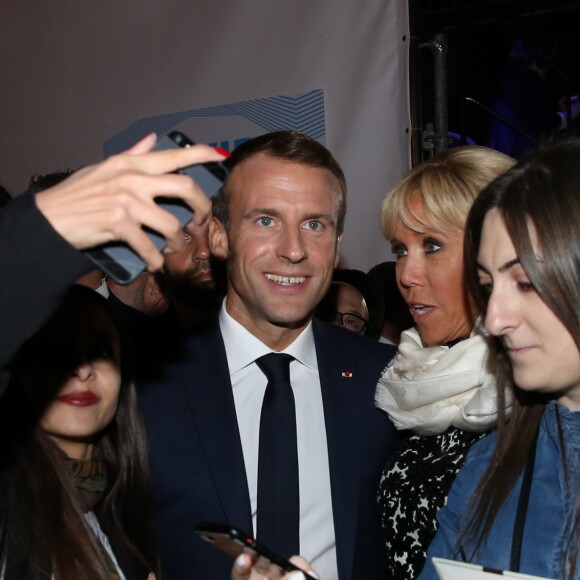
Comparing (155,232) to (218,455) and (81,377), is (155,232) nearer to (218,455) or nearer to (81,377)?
(81,377)

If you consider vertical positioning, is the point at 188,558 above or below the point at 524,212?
below

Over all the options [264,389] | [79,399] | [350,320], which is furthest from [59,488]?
[350,320]

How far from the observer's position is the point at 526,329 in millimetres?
1879

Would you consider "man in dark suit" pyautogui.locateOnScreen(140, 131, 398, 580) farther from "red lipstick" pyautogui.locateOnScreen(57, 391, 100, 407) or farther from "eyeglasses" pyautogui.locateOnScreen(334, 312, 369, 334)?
"eyeglasses" pyautogui.locateOnScreen(334, 312, 369, 334)

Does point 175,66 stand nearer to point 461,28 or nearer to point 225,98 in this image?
point 225,98

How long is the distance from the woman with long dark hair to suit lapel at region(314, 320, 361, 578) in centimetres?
51

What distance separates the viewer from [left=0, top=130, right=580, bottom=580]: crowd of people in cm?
175

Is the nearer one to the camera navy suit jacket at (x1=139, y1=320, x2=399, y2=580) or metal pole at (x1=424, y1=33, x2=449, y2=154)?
navy suit jacket at (x1=139, y1=320, x2=399, y2=580)

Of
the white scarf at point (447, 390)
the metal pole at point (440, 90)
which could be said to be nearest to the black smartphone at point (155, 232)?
the white scarf at point (447, 390)

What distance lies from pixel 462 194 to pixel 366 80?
164 cm

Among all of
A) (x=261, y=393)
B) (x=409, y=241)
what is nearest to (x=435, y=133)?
(x=409, y=241)

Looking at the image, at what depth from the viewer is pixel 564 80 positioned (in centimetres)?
743

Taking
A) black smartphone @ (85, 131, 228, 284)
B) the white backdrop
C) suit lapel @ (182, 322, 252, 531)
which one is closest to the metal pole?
the white backdrop

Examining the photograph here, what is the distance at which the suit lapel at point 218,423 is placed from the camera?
8.21 ft
